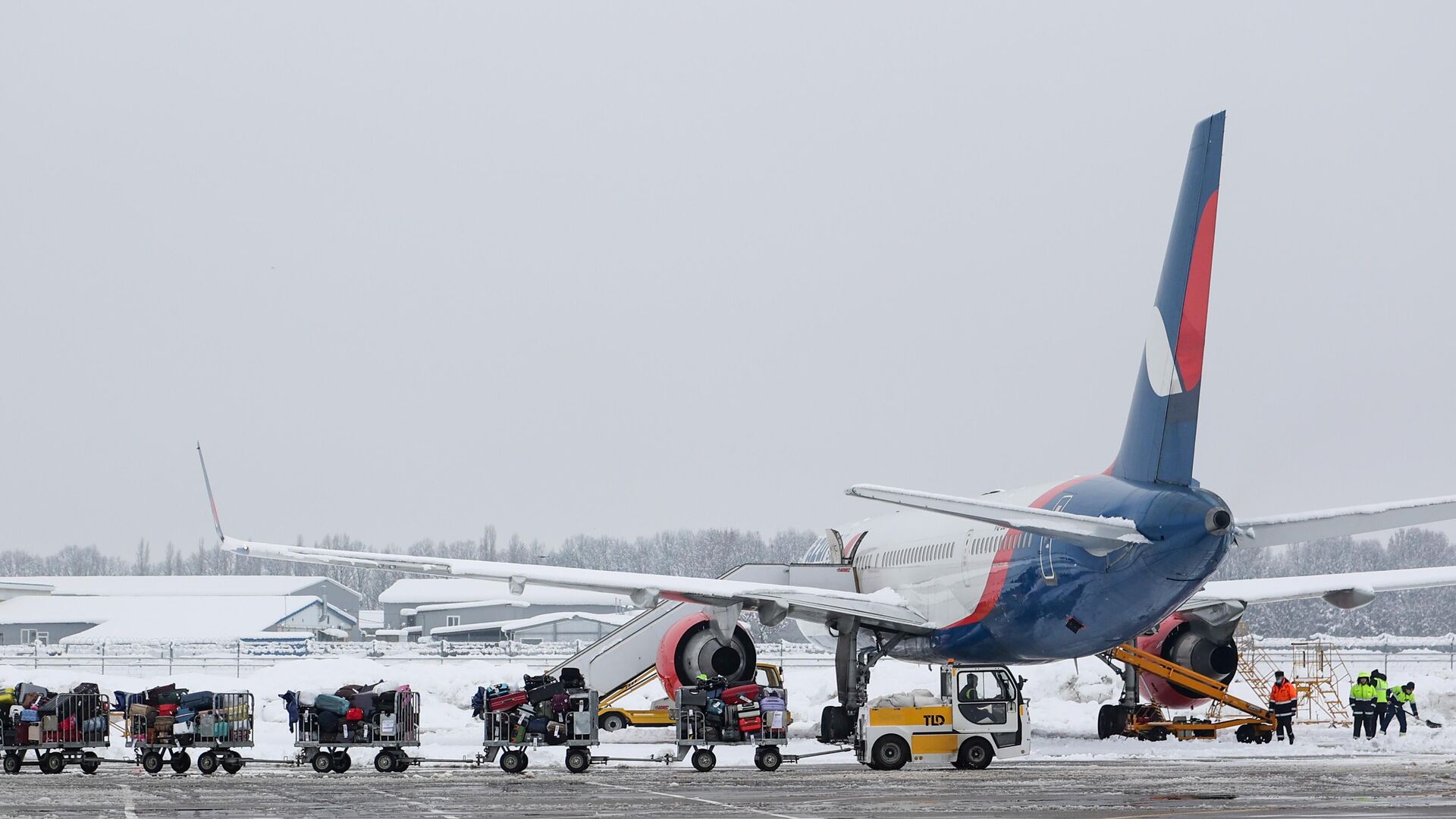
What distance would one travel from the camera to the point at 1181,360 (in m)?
22.2

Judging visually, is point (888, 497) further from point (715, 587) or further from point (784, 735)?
point (715, 587)

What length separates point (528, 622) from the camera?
8819 centimetres

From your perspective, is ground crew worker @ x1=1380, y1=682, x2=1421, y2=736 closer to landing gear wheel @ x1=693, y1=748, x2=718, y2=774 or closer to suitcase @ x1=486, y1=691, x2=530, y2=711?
landing gear wheel @ x1=693, y1=748, x2=718, y2=774

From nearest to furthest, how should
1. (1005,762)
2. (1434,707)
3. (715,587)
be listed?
(1005,762) < (715,587) < (1434,707)

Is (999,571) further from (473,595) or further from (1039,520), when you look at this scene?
(473,595)

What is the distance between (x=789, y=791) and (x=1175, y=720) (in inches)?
525

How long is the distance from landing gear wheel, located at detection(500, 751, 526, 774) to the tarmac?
0.23 meters

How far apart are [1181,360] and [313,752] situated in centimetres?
1318

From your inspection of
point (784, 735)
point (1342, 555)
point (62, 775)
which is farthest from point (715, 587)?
point (1342, 555)

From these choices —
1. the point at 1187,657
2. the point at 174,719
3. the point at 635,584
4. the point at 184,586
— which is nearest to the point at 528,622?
the point at 184,586

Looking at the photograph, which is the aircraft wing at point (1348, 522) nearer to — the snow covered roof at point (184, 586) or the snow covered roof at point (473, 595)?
the snow covered roof at point (473, 595)

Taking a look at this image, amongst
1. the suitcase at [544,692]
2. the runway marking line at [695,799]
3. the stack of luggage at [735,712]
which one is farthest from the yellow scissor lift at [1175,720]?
the runway marking line at [695,799]

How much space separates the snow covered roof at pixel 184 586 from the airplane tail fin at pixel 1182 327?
8921cm

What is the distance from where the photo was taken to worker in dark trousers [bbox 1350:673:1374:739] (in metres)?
27.3
